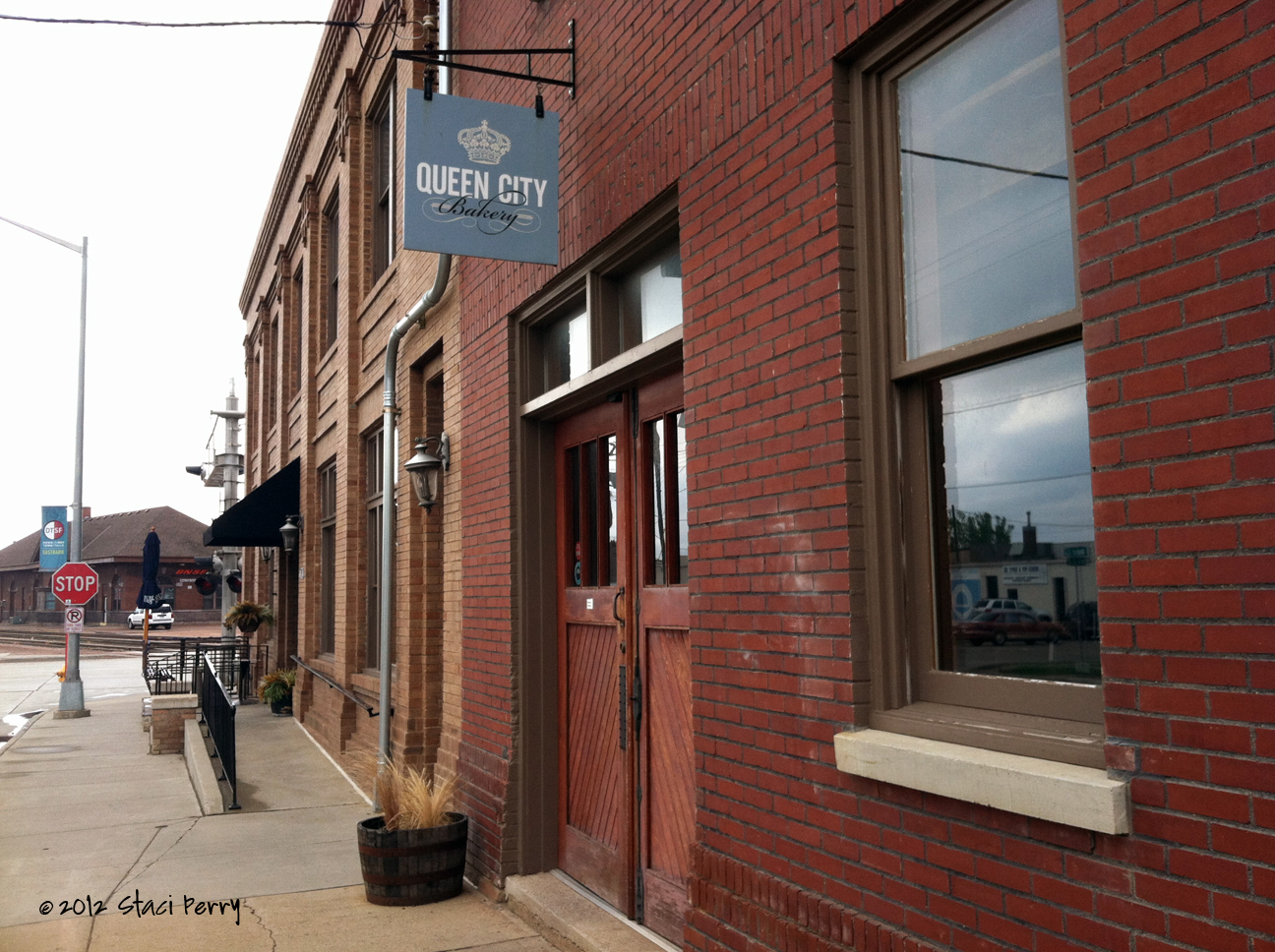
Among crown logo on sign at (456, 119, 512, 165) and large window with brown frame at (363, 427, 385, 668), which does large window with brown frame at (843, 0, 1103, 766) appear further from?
large window with brown frame at (363, 427, 385, 668)

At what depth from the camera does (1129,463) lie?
2693 mm

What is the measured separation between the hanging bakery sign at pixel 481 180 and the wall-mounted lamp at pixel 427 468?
258 cm

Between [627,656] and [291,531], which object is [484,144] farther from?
[291,531]

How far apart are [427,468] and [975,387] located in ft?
17.9

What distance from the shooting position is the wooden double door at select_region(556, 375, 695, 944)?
541cm

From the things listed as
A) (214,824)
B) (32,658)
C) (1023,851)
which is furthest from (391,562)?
(32,658)

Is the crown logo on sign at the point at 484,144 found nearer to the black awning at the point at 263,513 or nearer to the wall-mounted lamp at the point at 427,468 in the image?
the wall-mounted lamp at the point at 427,468

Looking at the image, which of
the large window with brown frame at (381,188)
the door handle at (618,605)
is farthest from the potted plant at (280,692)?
the door handle at (618,605)

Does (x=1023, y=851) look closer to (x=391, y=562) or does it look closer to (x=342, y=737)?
(x=391, y=562)

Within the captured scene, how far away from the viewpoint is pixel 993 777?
9.87ft

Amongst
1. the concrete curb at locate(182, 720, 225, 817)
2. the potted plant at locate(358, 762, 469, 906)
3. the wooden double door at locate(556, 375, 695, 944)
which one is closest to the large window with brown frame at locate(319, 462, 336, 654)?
the concrete curb at locate(182, 720, 225, 817)

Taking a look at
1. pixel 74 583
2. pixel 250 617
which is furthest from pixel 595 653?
pixel 74 583

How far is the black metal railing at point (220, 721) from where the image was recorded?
984 centimetres

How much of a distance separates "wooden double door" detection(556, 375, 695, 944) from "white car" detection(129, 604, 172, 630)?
150 feet
